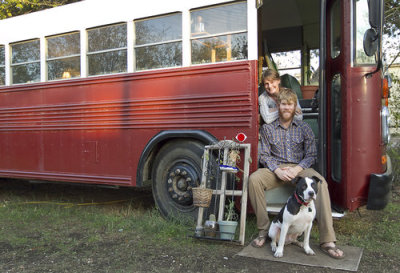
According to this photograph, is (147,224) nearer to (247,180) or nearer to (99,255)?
(99,255)

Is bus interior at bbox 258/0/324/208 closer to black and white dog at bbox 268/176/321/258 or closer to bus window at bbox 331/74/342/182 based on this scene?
bus window at bbox 331/74/342/182

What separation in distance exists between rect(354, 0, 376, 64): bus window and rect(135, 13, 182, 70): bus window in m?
1.87

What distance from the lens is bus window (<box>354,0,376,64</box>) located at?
3.57m

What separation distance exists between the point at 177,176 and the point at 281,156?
4.02ft

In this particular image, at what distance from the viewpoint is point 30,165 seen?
17.9ft

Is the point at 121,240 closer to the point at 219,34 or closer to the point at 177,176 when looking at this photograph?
the point at 177,176

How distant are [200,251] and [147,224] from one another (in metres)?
A: 0.97

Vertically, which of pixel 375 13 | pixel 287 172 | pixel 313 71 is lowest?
pixel 287 172

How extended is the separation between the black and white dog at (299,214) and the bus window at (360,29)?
1234 mm

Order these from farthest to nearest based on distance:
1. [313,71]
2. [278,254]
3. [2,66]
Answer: [313,71] < [2,66] < [278,254]

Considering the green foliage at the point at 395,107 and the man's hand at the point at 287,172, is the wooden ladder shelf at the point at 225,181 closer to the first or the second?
the man's hand at the point at 287,172

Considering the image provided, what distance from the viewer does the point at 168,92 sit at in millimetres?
4375

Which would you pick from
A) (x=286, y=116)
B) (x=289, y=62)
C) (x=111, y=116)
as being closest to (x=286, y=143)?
(x=286, y=116)

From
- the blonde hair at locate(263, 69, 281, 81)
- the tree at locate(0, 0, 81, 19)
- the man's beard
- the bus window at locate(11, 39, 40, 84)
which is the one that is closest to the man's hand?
the man's beard
